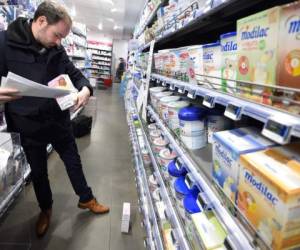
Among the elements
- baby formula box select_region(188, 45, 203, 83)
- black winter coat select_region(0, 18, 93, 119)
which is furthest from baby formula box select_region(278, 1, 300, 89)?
black winter coat select_region(0, 18, 93, 119)

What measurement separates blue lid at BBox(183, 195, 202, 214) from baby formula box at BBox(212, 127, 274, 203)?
0.88 feet

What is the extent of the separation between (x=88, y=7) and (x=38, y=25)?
350 inches

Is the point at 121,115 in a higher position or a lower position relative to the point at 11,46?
lower

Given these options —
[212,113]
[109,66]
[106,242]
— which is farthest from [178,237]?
[109,66]

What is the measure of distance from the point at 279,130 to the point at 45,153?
1805 mm

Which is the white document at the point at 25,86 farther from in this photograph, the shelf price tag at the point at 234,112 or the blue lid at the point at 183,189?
the shelf price tag at the point at 234,112

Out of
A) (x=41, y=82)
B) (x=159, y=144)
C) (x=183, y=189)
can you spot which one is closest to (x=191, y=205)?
(x=183, y=189)

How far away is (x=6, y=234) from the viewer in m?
1.96

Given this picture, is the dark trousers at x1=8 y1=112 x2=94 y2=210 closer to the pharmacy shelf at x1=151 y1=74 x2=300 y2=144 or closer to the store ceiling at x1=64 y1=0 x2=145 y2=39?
the pharmacy shelf at x1=151 y1=74 x2=300 y2=144

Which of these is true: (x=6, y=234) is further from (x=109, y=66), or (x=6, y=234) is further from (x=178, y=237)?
(x=109, y=66)

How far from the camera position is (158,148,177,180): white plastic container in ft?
5.41

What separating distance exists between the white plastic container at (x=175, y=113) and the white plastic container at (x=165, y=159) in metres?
0.22

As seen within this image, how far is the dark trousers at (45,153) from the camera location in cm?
180

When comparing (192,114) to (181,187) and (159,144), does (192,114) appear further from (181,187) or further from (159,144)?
(159,144)
